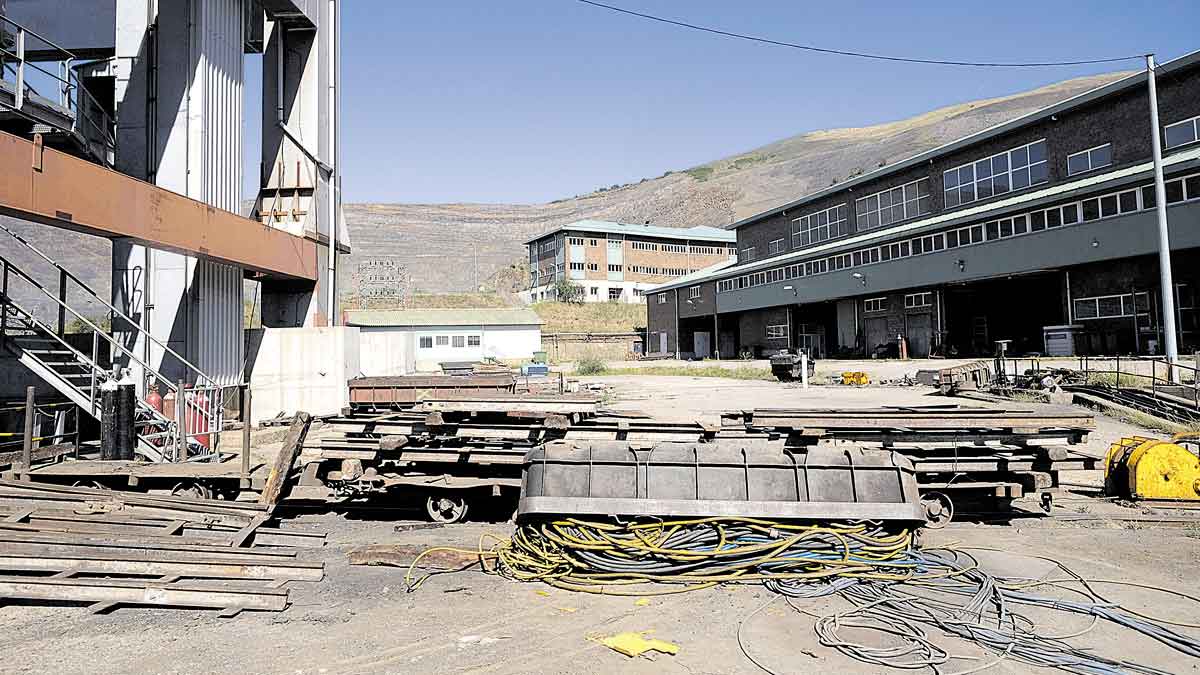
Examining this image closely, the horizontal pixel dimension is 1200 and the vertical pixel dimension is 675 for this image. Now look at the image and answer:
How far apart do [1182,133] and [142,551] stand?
3518 cm

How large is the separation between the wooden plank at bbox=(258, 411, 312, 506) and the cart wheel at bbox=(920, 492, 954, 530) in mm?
6874

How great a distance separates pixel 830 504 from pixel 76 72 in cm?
Result: 1824

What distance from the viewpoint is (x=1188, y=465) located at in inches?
373

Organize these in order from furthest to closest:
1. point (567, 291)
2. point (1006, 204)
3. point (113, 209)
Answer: point (567, 291) < point (1006, 204) < point (113, 209)

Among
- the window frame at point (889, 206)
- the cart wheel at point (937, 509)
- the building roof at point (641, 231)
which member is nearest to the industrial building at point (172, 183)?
the cart wheel at point (937, 509)

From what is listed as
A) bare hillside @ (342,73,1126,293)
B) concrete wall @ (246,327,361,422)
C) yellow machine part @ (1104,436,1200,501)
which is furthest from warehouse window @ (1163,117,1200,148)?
bare hillside @ (342,73,1126,293)

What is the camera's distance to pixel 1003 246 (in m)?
32.3

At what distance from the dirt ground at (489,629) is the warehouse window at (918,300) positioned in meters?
31.9

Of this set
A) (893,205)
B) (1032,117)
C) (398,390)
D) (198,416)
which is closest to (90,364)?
(198,416)

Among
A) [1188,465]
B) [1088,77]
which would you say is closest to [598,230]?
[1188,465]

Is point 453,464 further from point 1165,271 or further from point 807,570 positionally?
point 1165,271

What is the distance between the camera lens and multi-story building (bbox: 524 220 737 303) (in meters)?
86.4

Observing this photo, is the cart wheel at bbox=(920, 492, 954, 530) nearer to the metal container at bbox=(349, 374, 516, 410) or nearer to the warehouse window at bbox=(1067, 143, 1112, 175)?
the metal container at bbox=(349, 374, 516, 410)

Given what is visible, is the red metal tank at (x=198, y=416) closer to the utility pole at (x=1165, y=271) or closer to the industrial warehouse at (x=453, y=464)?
the industrial warehouse at (x=453, y=464)
